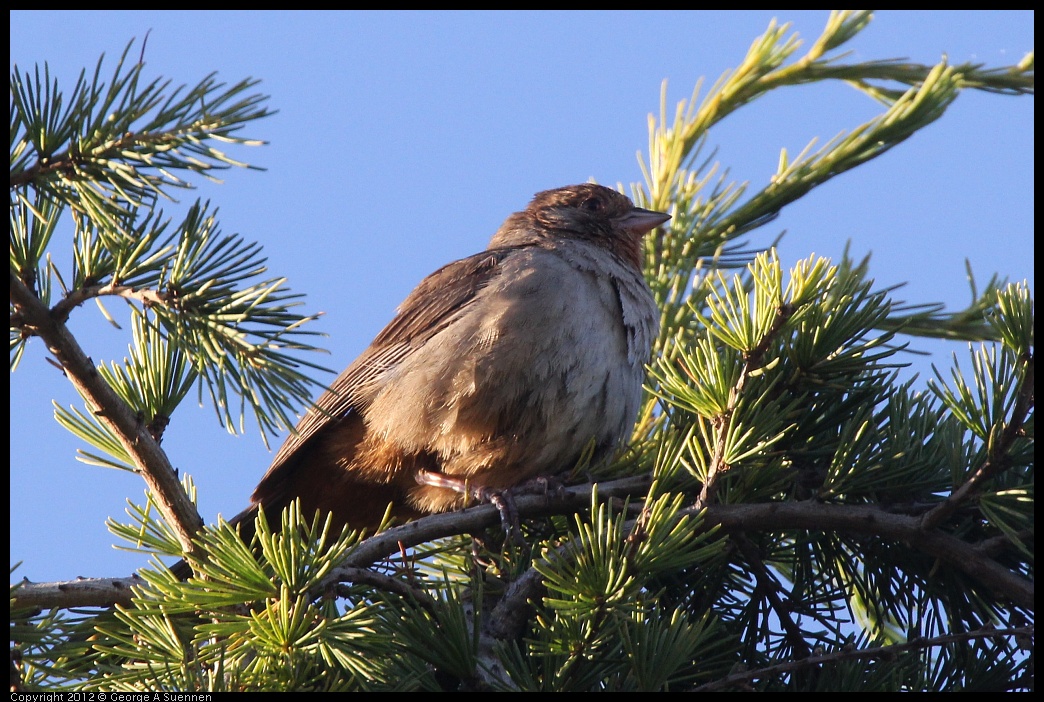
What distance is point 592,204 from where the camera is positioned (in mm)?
5742

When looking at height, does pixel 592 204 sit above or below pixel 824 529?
above

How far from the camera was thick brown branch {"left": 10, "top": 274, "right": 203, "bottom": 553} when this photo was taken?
2611 millimetres

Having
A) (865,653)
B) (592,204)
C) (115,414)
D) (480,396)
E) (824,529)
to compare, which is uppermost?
(592,204)

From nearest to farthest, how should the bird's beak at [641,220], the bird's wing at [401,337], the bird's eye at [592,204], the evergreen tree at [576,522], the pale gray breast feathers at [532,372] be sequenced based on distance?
the evergreen tree at [576,522], the pale gray breast feathers at [532,372], the bird's wing at [401,337], the bird's beak at [641,220], the bird's eye at [592,204]

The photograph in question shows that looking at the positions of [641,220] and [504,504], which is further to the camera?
[641,220]

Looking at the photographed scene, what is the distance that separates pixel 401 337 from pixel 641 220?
4.30 ft

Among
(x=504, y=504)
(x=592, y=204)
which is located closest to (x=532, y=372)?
(x=504, y=504)

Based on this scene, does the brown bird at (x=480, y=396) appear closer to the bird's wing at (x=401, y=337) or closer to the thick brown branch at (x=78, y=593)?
the bird's wing at (x=401, y=337)

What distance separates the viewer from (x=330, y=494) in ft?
15.2

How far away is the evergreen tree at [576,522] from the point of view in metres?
2.46

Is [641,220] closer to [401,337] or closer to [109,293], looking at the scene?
[401,337]

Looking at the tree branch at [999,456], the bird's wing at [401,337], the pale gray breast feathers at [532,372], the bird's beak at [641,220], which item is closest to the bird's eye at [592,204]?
the bird's beak at [641,220]

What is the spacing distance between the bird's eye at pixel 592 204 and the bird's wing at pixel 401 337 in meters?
0.73

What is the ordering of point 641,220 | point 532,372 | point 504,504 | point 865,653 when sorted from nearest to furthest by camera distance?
point 865,653
point 504,504
point 532,372
point 641,220
